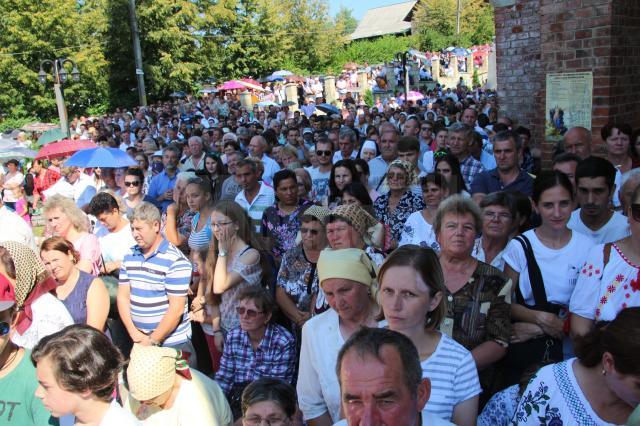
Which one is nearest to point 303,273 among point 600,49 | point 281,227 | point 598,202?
point 281,227

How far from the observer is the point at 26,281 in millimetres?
3068

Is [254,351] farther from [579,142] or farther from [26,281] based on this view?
[579,142]

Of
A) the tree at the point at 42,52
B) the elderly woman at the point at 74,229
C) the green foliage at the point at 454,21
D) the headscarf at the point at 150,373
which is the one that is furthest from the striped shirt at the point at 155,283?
the green foliage at the point at 454,21

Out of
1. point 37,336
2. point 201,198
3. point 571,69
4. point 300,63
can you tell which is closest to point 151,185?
point 201,198

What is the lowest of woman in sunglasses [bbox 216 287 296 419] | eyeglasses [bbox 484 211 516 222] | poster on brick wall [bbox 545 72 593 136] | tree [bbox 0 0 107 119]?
woman in sunglasses [bbox 216 287 296 419]

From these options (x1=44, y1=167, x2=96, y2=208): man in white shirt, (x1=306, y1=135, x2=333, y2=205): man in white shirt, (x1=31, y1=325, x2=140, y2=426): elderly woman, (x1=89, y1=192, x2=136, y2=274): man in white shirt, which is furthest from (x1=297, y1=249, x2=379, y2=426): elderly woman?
(x1=44, y1=167, x2=96, y2=208): man in white shirt

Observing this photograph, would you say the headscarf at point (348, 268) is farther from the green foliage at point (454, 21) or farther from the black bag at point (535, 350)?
the green foliage at point (454, 21)

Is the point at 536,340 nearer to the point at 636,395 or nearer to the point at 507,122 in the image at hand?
the point at 636,395

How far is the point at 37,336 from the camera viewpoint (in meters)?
3.31

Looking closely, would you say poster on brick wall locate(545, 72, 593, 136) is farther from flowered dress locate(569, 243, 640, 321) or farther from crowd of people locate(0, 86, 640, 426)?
flowered dress locate(569, 243, 640, 321)

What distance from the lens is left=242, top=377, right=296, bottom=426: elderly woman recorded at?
2.85 metres

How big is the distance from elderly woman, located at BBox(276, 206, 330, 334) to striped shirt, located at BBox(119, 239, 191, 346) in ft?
2.43

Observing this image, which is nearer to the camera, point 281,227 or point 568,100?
point 281,227

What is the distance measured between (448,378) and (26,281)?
7.44ft
